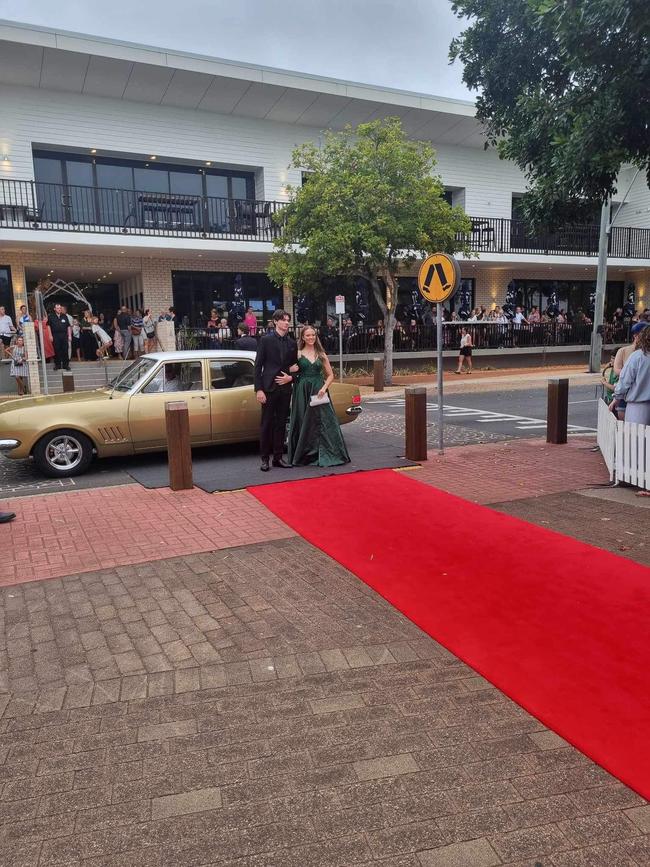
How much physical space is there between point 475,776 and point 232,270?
873 inches

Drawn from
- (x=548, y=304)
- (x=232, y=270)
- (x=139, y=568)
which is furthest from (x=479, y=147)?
(x=139, y=568)

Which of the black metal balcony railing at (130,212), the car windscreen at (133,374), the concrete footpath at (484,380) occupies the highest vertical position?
the black metal balcony railing at (130,212)

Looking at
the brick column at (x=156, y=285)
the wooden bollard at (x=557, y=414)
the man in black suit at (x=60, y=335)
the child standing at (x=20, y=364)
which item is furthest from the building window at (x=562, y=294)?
Result: the wooden bollard at (x=557, y=414)

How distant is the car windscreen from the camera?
27.7 ft

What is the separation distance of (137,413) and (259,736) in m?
5.86

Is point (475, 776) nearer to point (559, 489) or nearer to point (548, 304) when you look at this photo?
point (559, 489)

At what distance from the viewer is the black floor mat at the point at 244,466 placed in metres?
7.47

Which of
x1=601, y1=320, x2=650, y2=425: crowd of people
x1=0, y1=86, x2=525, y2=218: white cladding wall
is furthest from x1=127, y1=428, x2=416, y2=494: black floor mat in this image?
x1=0, y1=86, x2=525, y2=218: white cladding wall

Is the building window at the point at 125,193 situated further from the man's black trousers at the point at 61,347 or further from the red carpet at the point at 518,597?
the red carpet at the point at 518,597

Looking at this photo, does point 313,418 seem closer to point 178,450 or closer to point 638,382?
point 178,450

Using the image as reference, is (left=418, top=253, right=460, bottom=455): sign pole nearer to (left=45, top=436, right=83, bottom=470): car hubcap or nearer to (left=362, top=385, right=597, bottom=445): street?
(left=362, top=385, right=597, bottom=445): street

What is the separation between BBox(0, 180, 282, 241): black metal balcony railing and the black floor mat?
11860 millimetres

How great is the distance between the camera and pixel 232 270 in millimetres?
23297

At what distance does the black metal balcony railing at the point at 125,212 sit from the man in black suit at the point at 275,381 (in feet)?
42.3
